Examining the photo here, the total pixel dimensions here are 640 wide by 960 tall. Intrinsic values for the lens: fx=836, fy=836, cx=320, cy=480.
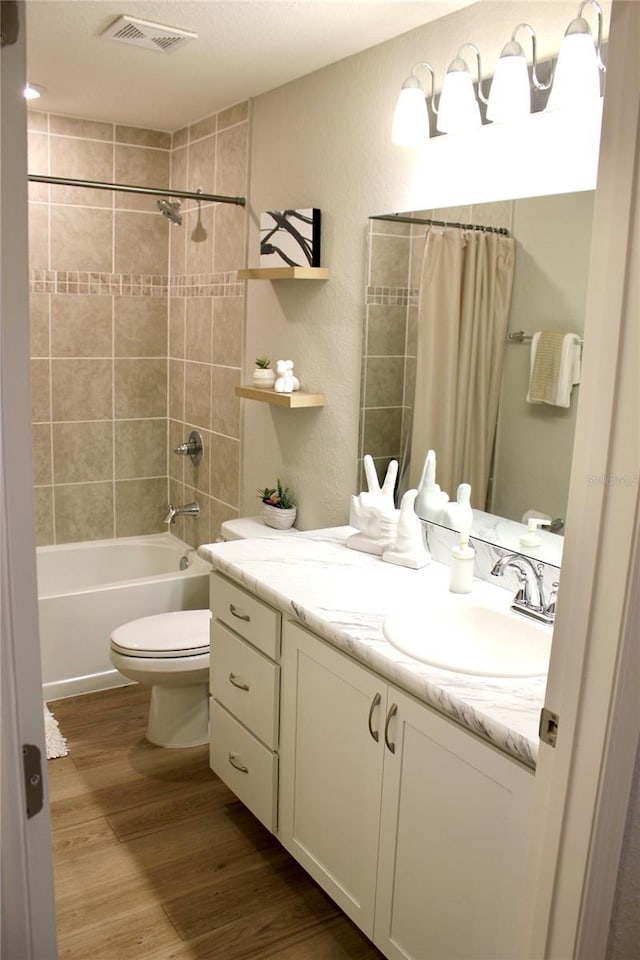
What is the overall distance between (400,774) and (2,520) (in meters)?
1.18

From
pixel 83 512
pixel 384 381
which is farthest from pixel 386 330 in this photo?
pixel 83 512

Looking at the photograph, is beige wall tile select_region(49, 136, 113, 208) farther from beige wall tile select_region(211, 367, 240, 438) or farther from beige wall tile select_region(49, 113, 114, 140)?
beige wall tile select_region(211, 367, 240, 438)

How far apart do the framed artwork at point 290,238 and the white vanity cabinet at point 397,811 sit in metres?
1.40

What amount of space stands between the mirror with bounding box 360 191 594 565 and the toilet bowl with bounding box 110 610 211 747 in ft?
3.48

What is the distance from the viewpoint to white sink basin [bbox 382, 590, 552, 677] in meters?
1.92

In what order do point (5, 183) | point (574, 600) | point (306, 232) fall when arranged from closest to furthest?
point (5, 183), point (574, 600), point (306, 232)

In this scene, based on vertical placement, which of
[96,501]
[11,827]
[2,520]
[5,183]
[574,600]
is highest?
[5,183]

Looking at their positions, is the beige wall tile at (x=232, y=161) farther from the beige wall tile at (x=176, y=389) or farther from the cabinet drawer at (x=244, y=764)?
the cabinet drawer at (x=244, y=764)

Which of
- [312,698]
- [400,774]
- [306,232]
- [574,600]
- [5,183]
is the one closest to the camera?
[5,183]

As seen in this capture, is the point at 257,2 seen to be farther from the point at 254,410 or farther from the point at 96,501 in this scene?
the point at 96,501

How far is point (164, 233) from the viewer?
4.14 m

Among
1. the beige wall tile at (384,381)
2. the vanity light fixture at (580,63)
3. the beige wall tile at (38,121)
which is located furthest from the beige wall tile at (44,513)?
the vanity light fixture at (580,63)

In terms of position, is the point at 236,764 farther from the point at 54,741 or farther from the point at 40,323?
the point at 40,323

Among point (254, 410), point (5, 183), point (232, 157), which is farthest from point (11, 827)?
point (232, 157)
